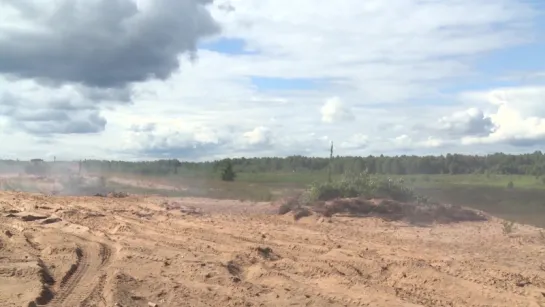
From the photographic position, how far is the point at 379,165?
231 ft

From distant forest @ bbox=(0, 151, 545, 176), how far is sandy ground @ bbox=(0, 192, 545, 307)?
1600 inches

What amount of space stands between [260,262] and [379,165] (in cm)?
5813

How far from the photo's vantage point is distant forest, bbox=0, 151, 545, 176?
208 feet

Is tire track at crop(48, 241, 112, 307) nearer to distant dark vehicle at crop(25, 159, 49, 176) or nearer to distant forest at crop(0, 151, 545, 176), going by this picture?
distant dark vehicle at crop(25, 159, 49, 176)

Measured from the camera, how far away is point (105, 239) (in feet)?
52.9

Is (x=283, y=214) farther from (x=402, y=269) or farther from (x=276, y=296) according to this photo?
(x=276, y=296)

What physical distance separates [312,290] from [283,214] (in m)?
11.1

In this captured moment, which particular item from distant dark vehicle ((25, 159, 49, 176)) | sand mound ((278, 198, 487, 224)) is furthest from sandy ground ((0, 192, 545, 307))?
distant dark vehicle ((25, 159, 49, 176))

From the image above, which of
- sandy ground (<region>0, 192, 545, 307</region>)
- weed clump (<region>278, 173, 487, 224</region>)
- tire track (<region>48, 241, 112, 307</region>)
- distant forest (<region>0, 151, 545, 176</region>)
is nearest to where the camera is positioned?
tire track (<region>48, 241, 112, 307</region>)

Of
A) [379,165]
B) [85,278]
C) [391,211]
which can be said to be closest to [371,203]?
[391,211]

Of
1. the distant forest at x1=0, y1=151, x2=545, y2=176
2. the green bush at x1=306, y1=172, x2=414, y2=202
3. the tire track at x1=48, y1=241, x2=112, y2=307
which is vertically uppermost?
the distant forest at x1=0, y1=151, x2=545, y2=176

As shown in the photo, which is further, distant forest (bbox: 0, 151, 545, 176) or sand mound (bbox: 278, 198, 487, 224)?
distant forest (bbox: 0, 151, 545, 176)

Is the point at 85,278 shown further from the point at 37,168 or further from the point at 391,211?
the point at 37,168

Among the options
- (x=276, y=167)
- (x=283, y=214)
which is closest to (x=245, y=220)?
(x=283, y=214)
